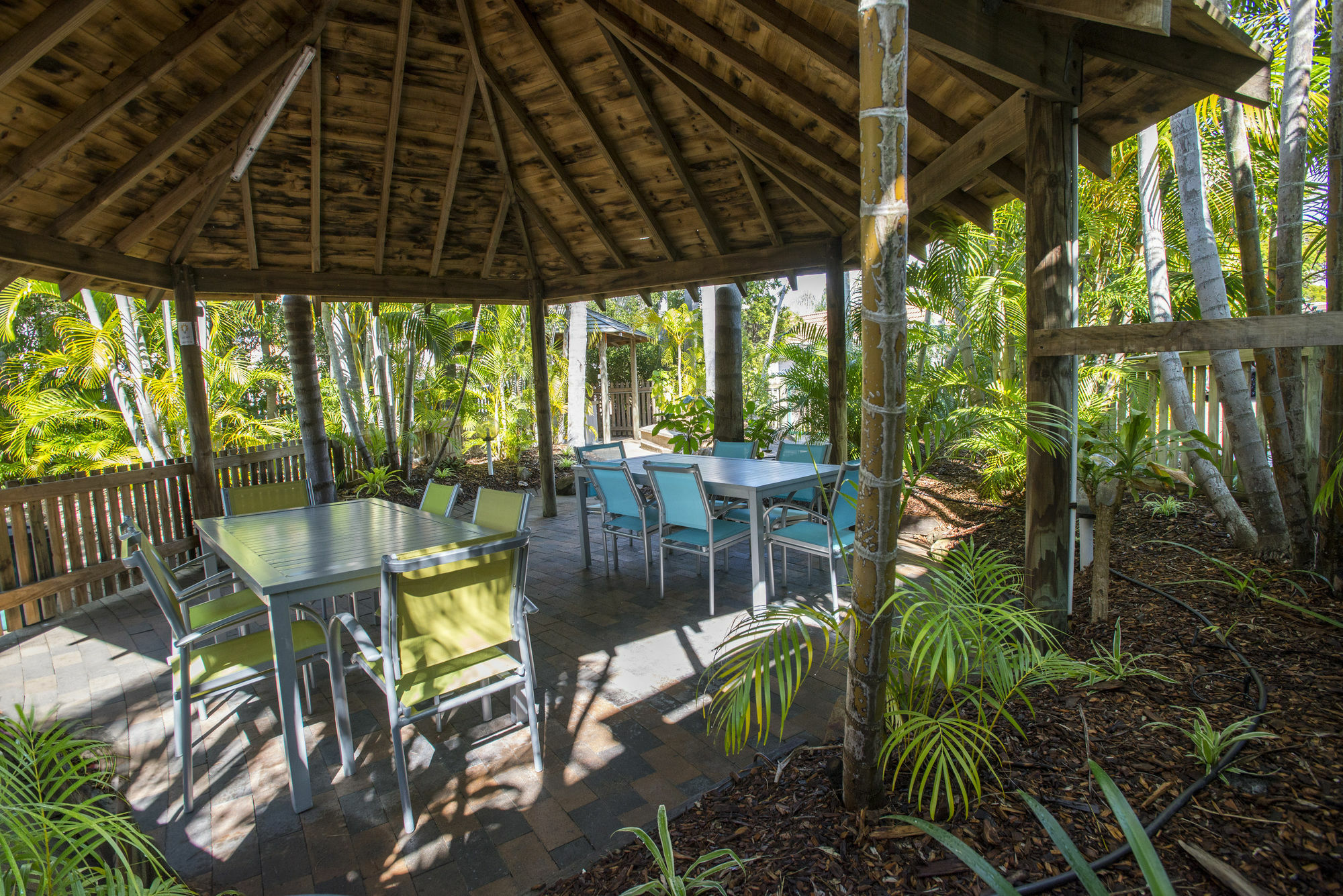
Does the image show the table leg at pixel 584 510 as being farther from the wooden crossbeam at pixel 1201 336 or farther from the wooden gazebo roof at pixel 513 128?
the wooden crossbeam at pixel 1201 336

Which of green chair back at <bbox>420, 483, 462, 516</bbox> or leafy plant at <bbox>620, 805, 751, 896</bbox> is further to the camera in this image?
green chair back at <bbox>420, 483, 462, 516</bbox>

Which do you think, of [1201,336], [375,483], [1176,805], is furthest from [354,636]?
[375,483]

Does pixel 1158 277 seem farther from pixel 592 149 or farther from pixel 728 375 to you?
pixel 592 149

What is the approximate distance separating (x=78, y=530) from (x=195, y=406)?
132 cm

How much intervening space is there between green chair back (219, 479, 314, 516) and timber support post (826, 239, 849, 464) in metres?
4.17

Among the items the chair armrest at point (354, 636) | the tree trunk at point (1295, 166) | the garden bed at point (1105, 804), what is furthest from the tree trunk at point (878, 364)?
the tree trunk at point (1295, 166)

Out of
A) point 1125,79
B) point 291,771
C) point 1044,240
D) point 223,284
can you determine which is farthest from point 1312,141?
point 223,284

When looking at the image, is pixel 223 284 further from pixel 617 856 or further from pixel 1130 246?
pixel 1130 246

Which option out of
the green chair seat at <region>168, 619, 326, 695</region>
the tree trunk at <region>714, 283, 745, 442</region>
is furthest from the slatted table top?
the tree trunk at <region>714, 283, 745, 442</region>

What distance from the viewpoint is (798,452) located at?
17.7 ft

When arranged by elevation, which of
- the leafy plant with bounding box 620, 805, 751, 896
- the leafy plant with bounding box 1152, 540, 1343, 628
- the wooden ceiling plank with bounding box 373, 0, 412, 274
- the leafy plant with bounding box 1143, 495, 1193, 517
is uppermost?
the wooden ceiling plank with bounding box 373, 0, 412, 274

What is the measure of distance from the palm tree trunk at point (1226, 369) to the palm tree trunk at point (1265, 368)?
65 mm

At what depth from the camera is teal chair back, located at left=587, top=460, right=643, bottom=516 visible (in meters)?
4.57

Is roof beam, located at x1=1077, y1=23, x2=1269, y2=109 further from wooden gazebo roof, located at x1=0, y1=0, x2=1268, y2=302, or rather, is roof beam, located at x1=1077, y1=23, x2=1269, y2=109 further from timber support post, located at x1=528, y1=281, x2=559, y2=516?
timber support post, located at x1=528, y1=281, x2=559, y2=516
